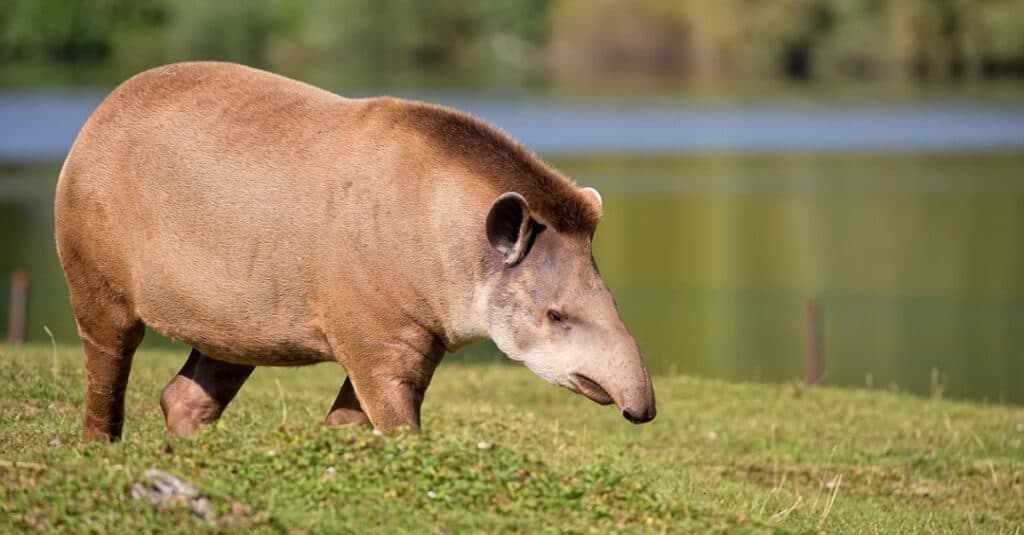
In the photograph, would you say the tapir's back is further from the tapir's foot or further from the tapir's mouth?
the tapir's mouth

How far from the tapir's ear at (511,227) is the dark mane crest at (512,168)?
14cm

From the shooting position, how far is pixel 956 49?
79.9m

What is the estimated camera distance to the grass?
7.30m

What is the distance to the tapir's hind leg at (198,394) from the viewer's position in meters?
9.55

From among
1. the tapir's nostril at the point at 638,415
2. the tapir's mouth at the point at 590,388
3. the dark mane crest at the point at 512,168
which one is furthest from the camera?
the dark mane crest at the point at 512,168

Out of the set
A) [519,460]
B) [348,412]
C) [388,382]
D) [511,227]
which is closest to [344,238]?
[388,382]

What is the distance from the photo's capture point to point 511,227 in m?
8.23

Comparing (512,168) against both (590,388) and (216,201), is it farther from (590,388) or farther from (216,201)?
(216,201)

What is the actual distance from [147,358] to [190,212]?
6.70 m

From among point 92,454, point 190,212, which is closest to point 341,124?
point 190,212

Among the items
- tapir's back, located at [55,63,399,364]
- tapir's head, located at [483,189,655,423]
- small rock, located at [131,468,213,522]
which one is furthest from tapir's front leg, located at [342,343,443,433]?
small rock, located at [131,468,213,522]

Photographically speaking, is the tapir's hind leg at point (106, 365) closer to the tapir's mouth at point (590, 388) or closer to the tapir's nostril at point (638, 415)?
the tapir's mouth at point (590, 388)

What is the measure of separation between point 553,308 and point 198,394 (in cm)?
243

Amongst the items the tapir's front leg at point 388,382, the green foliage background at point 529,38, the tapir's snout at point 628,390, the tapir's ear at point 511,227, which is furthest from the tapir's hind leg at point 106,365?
the green foliage background at point 529,38
